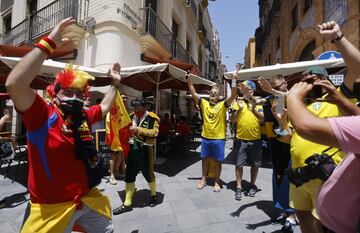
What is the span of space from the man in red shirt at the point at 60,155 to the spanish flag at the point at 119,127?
11.2ft

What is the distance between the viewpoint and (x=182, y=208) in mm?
A: 4629

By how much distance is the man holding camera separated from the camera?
2131 mm

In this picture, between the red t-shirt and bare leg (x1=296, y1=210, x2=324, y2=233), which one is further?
bare leg (x1=296, y1=210, x2=324, y2=233)

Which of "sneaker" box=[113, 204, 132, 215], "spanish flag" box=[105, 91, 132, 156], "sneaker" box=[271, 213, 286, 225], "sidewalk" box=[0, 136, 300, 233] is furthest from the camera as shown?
"spanish flag" box=[105, 91, 132, 156]

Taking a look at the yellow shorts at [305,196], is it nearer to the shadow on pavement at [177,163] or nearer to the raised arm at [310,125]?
the raised arm at [310,125]

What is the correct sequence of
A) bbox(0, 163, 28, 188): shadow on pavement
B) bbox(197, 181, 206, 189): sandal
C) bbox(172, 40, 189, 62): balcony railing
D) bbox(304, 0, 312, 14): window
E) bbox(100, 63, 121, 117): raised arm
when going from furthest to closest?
bbox(172, 40, 189, 62): balcony railing, bbox(304, 0, 312, 14): window, bbox(0, 163, 28, 188): shadow on pavement, bbox(197, 181, 206, 189): sandal, bbox(100, 63, 121, 117): raised arm

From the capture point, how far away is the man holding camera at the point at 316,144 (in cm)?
213

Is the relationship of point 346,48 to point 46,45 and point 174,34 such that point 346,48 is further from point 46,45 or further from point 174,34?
point 174,34

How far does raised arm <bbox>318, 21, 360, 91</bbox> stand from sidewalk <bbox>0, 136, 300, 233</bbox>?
2569mm

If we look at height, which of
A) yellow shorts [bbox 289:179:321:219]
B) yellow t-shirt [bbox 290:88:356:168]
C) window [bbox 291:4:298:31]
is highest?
window [bbox 291:4:298:31]

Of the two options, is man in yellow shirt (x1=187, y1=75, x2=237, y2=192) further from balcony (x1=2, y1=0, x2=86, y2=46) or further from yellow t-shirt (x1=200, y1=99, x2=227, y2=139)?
balcony (x1=2, y1=0, x2=86, y2=46)

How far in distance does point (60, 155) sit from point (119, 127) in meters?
3.84

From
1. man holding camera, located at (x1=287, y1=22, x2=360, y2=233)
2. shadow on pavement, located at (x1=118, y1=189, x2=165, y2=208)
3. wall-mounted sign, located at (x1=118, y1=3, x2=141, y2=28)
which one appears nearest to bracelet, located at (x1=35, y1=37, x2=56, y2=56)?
man holding camera, located at (x1=287, y1=22, x2=360, y2=233)

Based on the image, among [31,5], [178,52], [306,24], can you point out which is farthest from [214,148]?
[31,5]
